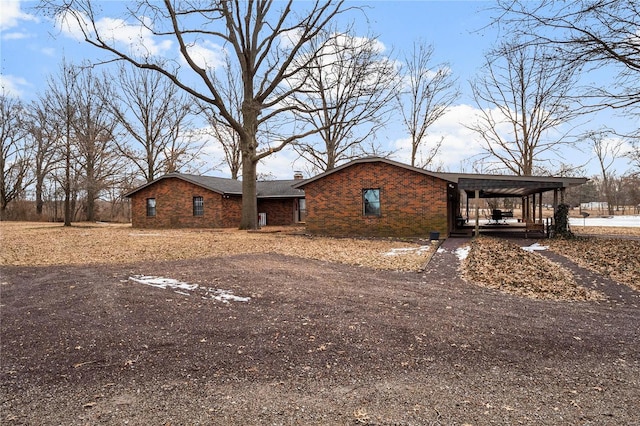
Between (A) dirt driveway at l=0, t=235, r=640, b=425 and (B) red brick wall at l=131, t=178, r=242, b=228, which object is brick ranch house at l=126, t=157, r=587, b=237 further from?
(A) dirt driveway at l=0, t=235, r=640, b=425

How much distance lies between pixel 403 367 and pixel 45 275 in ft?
24.3

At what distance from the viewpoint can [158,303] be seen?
19.0ft

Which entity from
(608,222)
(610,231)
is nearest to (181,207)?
(610,231)

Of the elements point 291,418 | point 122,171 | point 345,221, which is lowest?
point 291,418

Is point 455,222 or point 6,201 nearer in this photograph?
point 455,222

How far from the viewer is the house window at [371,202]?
17.8m

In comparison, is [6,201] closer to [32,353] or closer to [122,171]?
[122,171]

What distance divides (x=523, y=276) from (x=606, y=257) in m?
4.41

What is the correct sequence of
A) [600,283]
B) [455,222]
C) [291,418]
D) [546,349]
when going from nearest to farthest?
1. [291,418]
2. [546,349]
3. [600,283]
4. [455,222]

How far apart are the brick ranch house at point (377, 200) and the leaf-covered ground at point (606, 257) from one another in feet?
15.1

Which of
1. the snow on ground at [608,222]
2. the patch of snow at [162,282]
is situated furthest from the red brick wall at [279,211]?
the snow on ground at [608,222]

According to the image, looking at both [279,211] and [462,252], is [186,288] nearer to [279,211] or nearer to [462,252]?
[462,252]

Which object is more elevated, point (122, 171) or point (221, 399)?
point (122, 171)

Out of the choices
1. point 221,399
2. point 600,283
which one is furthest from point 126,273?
point 600,283
